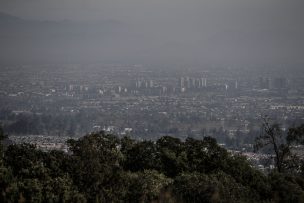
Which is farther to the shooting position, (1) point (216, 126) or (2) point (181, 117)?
(2) point (181, 117)

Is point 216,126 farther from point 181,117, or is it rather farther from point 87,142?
point 87,142

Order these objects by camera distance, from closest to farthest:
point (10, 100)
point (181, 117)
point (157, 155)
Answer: point (157, 155)
point (181, 117)
point (10, 100)

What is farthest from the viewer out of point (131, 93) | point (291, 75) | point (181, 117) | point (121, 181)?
point (291, 75)

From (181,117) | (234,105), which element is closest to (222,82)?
(234,105)

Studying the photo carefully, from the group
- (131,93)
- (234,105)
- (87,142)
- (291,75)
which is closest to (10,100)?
(131,93)

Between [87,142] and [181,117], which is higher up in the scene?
[87,142]

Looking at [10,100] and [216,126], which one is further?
[10,100]

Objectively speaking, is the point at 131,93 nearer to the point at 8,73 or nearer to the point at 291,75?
the point at 8,73
